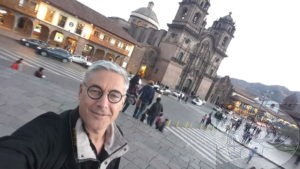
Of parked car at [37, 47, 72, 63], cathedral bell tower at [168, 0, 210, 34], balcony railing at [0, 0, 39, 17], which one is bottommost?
parked car at [37, 47, 72, 63]

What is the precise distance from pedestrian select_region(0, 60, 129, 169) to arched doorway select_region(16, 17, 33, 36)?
1469 inches

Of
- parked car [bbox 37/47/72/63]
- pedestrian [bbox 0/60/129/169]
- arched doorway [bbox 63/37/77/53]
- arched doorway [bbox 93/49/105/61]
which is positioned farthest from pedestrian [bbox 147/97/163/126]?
arched doorway [bbox 93/49/105/61]

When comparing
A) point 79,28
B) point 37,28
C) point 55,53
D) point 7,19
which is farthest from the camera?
point 79,28

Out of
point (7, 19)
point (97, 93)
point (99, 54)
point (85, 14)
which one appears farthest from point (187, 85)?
point (97, 93)

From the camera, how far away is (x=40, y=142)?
5.07 feet

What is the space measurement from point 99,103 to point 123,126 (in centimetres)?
814

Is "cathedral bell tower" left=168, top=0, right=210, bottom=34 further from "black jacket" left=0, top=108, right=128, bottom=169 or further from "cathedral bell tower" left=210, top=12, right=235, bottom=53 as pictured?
"black jacket" left=0, top=108, right=128, bottom=169

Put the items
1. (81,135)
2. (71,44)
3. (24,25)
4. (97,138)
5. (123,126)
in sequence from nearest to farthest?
(81,135), (97,138), (123,126), (24,25), (71,44)

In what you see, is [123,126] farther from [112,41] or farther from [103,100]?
[112,41]

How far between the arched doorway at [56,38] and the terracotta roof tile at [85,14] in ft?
12.9

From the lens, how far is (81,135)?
1.80 metres

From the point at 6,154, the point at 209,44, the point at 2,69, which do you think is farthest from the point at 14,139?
the point at 209,44

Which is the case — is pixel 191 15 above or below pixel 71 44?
above

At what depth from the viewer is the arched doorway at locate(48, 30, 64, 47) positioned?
35.9 metres
